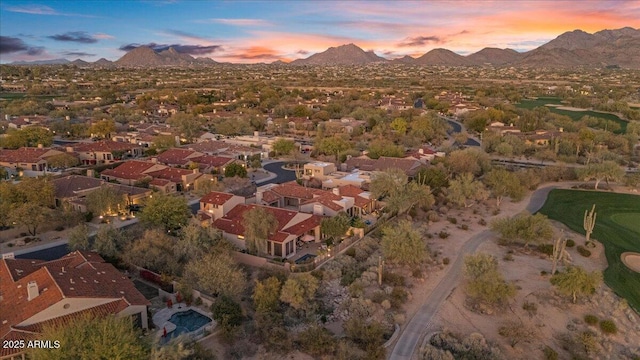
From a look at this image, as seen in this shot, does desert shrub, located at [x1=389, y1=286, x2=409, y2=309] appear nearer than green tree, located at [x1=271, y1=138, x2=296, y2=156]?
Yes

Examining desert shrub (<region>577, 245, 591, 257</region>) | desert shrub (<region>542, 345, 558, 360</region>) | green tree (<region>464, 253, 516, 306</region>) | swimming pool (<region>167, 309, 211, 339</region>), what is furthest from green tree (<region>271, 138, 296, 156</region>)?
desert shrub (<region>542, 345, 558, 360</region>)

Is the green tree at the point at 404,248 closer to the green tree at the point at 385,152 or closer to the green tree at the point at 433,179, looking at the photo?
the green tree at the point at 433,179

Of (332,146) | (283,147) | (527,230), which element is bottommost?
(527,230)

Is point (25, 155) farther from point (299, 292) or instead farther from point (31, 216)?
point (299, 292)

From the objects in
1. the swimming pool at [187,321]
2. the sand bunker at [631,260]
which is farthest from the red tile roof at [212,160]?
the sand bunker at [631,260]

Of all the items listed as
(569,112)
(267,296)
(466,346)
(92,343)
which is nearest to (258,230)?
(267,296)

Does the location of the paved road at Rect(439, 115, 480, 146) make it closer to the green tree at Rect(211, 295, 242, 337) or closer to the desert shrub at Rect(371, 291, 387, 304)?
the desert shrub at Rect(371, 291, 387, 304)
